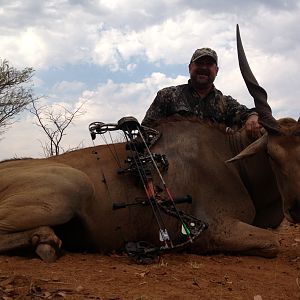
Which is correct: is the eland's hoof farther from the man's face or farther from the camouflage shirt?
the man's face

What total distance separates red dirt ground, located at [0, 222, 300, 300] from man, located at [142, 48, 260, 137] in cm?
215

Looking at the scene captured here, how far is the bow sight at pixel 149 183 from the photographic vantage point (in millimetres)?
4133

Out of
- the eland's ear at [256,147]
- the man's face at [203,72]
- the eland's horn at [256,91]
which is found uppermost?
the man's face at [203,72]

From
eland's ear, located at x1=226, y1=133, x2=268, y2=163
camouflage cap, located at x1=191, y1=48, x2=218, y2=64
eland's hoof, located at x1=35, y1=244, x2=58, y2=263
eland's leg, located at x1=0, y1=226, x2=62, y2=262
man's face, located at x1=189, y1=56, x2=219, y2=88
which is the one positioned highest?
camouflage cap, located at x1=191, y1=48, x2=218, y2=64

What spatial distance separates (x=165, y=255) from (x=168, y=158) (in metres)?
0.93

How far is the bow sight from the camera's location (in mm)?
4133

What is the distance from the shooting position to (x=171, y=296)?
2.97 meters

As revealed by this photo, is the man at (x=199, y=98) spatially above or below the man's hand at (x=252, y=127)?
above

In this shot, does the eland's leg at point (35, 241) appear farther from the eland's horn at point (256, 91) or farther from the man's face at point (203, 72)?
the man's face at point (203, 72)

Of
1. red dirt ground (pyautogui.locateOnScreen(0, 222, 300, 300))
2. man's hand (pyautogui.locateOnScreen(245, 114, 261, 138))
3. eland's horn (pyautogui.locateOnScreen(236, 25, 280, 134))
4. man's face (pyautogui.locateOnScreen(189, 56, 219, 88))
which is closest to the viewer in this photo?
red dirt ground (pyautogui.locateOnScreen(0, 222, 300, 300))

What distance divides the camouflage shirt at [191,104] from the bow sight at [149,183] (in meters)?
1.30

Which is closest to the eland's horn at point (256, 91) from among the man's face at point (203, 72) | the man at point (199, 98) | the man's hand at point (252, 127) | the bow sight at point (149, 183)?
the man's hand at point (252, 127)

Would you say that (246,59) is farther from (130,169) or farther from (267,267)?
(267,267)

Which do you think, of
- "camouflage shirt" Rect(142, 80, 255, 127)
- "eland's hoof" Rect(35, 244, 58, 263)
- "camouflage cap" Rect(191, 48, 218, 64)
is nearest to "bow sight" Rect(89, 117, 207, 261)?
"eland's hoof" Rect(35, 244, 58, 263)
